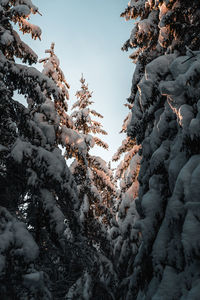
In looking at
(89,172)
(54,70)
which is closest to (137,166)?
(89,172)

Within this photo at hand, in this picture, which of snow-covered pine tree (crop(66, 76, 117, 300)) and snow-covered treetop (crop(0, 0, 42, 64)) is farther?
snow-covered pine tree (crop(66, 76, 117, 300))

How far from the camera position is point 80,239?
6918 millimetres

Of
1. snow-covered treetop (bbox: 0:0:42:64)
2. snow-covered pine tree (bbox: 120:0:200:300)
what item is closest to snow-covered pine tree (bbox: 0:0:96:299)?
snow-covered treetop (bbox: 0:0:42:64)

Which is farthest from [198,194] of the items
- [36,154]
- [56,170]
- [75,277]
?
[75,277]

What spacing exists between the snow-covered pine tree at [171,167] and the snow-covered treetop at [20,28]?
3.60 m

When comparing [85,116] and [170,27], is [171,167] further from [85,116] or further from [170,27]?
[85,116]

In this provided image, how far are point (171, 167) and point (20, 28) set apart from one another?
6.64 m

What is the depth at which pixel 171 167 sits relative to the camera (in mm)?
3949

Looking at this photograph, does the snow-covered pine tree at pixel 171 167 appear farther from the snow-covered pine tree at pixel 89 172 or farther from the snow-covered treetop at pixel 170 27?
the snow-covered pine tree at pixel 89 172

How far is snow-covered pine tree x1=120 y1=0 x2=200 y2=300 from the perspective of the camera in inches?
120

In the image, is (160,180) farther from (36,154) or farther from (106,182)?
(106,182)

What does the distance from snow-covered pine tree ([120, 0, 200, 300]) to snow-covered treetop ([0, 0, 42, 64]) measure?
3.60 metres

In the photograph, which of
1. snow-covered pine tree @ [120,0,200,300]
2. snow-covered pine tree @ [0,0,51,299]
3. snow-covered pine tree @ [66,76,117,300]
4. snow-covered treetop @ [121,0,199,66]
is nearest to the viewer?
snow-covered pine tree @ [120,0,200,300]

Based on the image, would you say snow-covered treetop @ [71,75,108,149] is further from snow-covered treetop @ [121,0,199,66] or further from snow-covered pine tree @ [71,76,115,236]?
snow-covered treetop @ [121,0,199,66]
